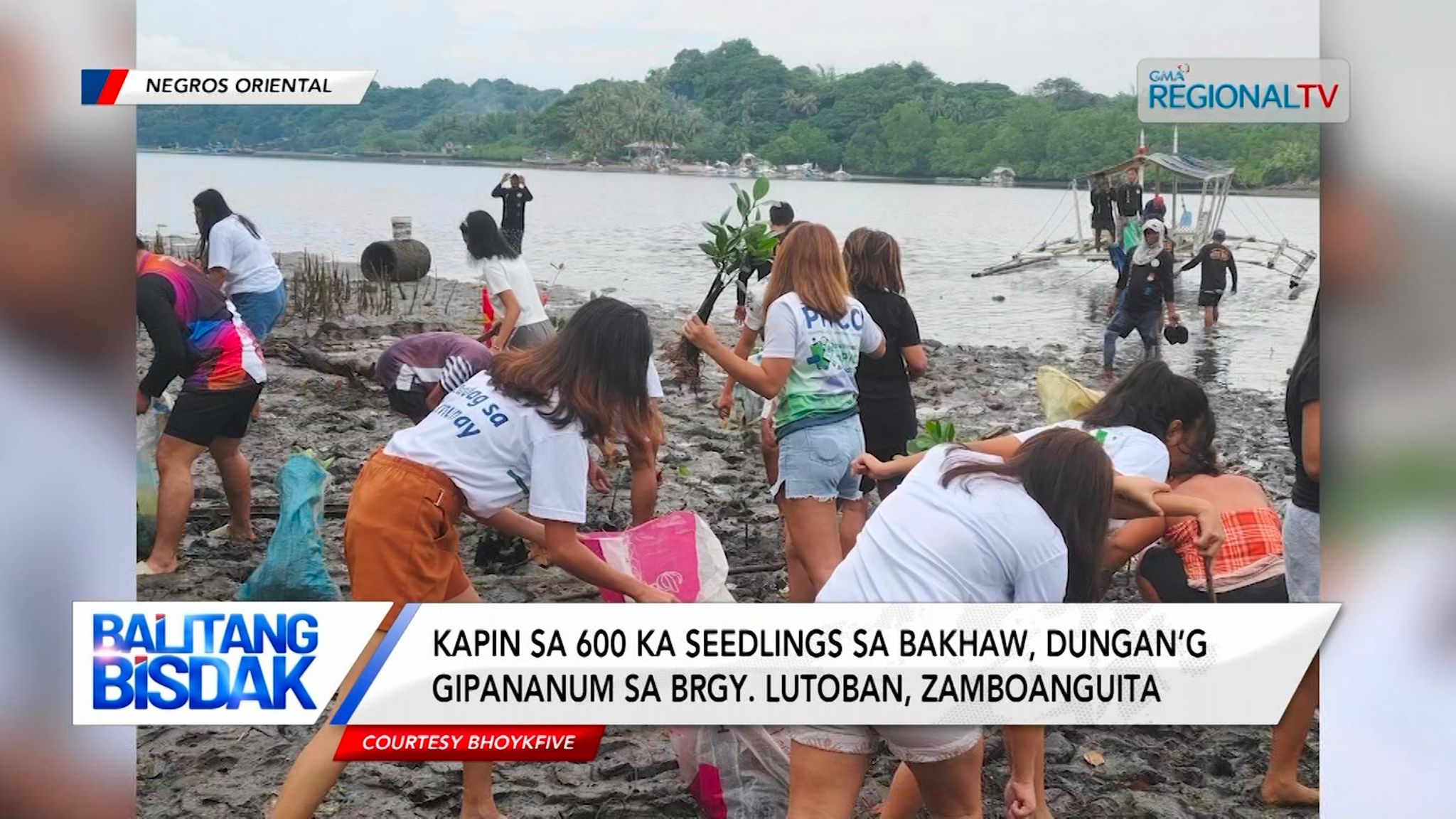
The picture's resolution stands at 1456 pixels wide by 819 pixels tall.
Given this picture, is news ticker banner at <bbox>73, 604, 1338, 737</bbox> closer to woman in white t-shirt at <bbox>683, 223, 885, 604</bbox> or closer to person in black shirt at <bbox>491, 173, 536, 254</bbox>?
Result: woman in white t-shirt at <bbox>683, 223, 885, 604</bbox>

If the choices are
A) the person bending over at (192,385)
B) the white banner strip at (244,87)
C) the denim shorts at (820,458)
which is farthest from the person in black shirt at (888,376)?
the person bending over at (192,385)

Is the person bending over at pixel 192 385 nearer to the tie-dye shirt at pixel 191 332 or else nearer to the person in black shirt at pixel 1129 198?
the tie-dye shirt at pixel 191 332

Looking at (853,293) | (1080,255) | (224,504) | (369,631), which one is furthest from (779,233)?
(224,504)

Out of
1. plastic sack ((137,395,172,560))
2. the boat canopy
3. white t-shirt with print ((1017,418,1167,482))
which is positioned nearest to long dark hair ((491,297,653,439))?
white t-shirt with print ((1017,418,1167,482))

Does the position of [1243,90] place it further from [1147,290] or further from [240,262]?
[240,262]

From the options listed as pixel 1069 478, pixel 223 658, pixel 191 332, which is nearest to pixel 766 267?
pixel 1069 478

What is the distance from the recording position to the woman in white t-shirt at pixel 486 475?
412 cm

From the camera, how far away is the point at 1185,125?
4297mm

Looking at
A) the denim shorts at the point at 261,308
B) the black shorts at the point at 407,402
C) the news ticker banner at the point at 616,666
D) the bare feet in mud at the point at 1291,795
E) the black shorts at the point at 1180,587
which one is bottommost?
the bare feet in mud at the point at 1291,795

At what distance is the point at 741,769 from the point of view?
4.37m

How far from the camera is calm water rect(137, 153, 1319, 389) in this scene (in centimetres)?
443

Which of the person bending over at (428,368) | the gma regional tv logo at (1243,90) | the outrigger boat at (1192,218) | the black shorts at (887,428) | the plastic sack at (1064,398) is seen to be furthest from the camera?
the black shorts at (887,428)

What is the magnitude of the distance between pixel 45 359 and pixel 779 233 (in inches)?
82.4

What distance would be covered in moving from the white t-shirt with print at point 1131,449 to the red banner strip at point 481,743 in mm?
1504
